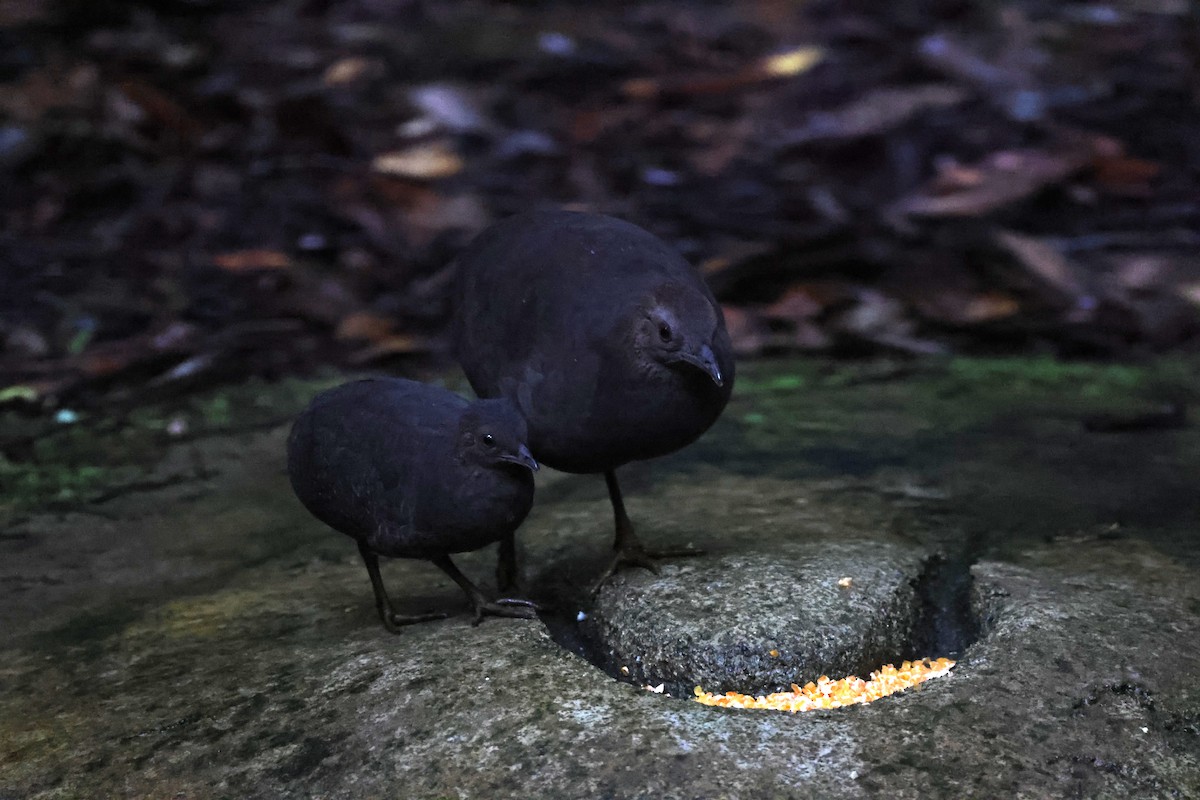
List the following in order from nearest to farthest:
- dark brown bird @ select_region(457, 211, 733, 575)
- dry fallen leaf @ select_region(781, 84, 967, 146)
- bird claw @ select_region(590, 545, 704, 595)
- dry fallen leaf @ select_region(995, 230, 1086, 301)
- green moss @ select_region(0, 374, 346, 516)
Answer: dark brown bird @ select_region(457, 211, 733, 575) < bird claw @ select_region(590, 545, 704, 595) < green moss @ select_region(0, 374, 346, 516) < dry fallen leaf @ select_region(995, 230, 1086, 301) < dry fallen leaf @ select_region(781, 84, 967, 146)

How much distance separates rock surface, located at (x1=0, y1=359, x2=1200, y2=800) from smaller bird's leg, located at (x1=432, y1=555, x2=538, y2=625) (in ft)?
0.15

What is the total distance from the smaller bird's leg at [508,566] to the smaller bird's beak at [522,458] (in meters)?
0.40

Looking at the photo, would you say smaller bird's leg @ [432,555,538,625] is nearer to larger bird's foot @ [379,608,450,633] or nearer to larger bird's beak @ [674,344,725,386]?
larger bird's foot @ [379,608,450,633]

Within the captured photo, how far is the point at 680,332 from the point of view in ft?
7.45

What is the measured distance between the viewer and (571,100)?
606 cm

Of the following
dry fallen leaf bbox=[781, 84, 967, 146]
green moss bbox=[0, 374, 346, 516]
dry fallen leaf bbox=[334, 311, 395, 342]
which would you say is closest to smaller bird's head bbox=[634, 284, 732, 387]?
green moss bbox=[0, 374, 346, 516]

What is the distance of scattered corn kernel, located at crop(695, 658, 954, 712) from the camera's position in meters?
2.09

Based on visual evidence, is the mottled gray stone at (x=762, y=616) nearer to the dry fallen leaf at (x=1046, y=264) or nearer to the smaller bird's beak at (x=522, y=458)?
the smaller bird's beak at (x=522, y=458)

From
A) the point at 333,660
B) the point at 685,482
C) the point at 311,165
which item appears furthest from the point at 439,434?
the point at 311,165

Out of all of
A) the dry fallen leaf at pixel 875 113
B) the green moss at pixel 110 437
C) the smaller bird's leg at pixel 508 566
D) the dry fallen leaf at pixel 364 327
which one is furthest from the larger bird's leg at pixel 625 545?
the dry fallen leaf at pixel 875 113

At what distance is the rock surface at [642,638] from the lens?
5.90ft

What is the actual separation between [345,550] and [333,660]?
710 millimetres

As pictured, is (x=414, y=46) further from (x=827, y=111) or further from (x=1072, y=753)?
(x=1072, y=753)

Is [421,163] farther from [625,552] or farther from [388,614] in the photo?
[388,614]
